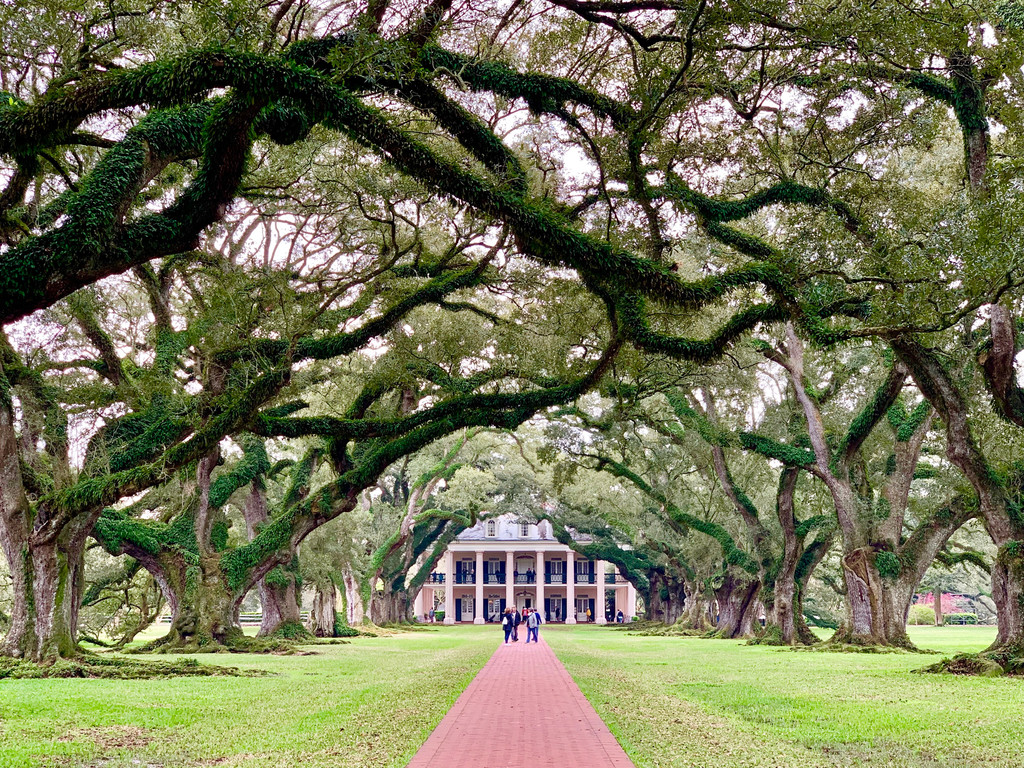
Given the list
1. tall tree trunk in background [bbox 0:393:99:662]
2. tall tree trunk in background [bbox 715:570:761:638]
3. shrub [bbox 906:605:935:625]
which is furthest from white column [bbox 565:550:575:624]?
tall tree trunk in background [bbox 0:393:99:662]

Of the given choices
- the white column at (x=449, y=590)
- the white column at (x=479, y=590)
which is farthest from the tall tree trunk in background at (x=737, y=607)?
the white column at (x=449, y=590)

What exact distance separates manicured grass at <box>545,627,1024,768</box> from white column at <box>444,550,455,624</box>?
163 ft

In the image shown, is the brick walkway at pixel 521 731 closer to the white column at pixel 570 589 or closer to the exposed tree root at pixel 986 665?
the exposed tree root at pixel 986 665

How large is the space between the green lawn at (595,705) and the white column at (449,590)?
165ft

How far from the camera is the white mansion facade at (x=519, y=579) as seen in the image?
66.0 meters

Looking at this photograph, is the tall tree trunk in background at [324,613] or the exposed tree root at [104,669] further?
the tall tree trunk in background at [324,613]

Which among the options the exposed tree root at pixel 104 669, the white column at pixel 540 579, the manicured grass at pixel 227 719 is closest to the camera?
the manicured grass at pixel 227 719

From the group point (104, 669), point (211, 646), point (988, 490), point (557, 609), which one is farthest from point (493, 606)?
point (988, 490)

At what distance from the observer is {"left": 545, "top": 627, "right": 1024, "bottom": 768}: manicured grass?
288 inches

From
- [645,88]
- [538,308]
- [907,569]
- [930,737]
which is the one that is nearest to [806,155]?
[645,88]

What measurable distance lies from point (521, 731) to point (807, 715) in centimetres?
344

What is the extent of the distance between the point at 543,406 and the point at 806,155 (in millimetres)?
6669

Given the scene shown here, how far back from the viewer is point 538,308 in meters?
17.7

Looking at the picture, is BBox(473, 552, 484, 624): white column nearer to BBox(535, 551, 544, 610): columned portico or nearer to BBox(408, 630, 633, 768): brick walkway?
BBox(535, 551, 544, 610): columned portico
